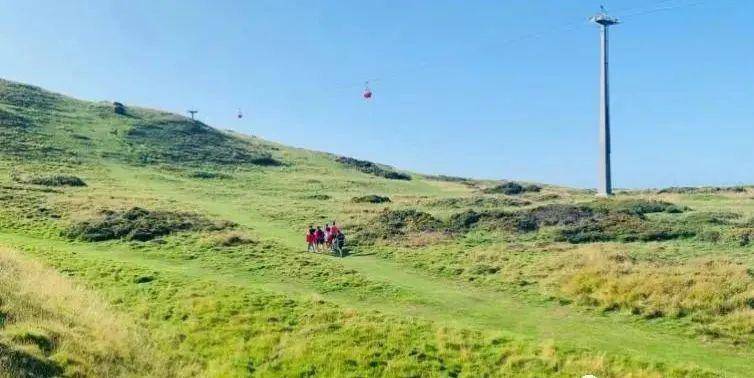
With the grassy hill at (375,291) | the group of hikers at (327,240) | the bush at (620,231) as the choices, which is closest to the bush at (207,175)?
the grassy hill at (375,291)

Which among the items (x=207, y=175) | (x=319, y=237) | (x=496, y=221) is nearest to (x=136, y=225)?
(x=319, y=237)

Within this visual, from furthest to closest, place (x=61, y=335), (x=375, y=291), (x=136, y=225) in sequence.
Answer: (x=136, y=225) < (x=375, y=291) < (x=61, y=335)

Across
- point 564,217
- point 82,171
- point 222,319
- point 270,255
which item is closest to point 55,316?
point 222,319

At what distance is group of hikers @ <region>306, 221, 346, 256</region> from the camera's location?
3519cm

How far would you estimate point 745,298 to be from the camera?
874 inches

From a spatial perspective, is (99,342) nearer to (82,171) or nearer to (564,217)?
(564,217)

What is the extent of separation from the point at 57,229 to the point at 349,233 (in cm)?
1793

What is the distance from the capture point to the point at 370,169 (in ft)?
370

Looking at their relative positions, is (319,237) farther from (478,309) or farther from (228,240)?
(478,309)

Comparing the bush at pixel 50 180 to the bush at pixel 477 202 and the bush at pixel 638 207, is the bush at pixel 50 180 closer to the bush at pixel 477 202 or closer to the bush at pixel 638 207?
the bush at pixel 477 202

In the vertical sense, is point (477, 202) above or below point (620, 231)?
above

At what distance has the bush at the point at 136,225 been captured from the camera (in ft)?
126

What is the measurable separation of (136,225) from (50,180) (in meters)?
27.0

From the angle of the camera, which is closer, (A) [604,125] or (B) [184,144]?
(A) [604,125]
